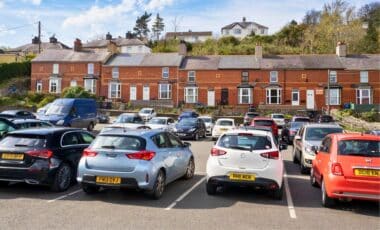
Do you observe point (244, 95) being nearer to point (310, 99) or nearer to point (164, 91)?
point (310, 99)

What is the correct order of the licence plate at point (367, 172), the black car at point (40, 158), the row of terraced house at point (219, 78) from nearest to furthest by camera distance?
the licence plate at point (367, 172) → the black car at point (40, 158) → the row of terraced house at point (219, 78)

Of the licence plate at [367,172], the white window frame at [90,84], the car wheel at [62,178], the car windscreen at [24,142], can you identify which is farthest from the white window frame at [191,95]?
the licence plate at [367,172]

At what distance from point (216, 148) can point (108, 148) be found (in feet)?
8.29

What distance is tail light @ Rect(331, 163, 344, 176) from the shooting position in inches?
314

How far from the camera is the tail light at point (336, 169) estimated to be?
798 cm

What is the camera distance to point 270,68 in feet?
170

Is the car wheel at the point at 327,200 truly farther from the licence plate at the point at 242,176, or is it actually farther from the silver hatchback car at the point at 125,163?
the silver hatchback car at the point at 125,163

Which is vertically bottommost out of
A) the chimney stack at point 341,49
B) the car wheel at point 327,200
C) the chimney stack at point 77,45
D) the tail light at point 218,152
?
the car wheel at point 327,200

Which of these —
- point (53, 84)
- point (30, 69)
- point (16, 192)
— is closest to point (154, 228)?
point (16, 192)

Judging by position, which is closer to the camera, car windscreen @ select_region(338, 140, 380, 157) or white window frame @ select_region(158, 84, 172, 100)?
car windscreen @ select_region(338, 140, 380, 157)

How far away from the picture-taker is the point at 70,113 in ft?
84.0

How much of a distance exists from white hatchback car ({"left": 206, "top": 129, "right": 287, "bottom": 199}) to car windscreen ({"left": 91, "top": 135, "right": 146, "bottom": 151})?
1.76 m

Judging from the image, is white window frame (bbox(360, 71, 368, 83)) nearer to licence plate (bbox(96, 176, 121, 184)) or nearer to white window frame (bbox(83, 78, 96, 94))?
white window frame (bbox(83, 78, 96, 94))

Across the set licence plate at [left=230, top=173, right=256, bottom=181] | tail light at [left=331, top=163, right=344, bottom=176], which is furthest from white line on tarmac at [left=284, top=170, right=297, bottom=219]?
tail light at [left=331, top=163, right=344, bottom=176]
